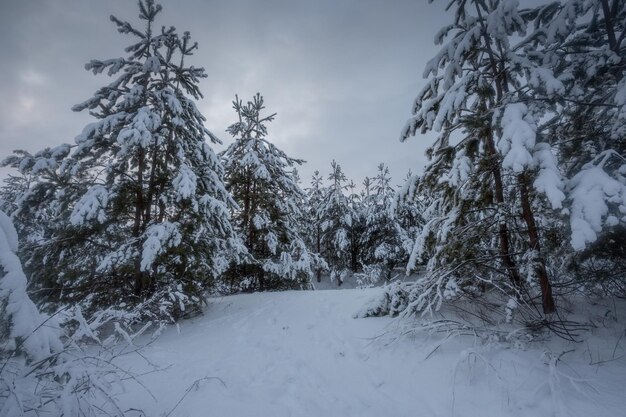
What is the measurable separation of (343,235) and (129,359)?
16.2 m

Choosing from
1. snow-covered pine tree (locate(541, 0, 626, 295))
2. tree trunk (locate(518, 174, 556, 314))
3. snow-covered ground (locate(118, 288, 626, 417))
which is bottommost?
snow-covered ground (locate(118, 288, 626, 417))

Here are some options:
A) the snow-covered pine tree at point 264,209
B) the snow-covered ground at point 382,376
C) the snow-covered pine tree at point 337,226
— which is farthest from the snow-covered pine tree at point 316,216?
the snow-covered ground at point 382,376

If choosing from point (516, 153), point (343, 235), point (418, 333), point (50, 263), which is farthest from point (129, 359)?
point (343, 235)

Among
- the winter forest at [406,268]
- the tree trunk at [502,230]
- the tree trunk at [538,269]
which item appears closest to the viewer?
the winter forest at [406,268]

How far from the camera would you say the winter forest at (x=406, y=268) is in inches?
115

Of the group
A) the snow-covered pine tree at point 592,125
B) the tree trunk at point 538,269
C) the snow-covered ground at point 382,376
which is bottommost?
the snow-covered ground at point 382,376

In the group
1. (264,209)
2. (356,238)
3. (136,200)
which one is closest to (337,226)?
(356,238)

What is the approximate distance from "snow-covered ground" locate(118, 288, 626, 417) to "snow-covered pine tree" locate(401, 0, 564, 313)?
792 mm

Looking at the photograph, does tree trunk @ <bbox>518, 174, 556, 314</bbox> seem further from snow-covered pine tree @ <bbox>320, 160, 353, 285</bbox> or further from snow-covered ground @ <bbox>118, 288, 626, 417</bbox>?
snow-covered pine tree @ <bbox>320, 160, 353, 285</bbox>

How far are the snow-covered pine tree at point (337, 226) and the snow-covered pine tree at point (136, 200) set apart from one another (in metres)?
13.0

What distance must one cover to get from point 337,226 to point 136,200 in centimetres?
1584

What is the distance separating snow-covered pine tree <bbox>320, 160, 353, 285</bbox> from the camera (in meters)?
20.9

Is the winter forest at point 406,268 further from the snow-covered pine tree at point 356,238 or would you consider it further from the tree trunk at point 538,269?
the snow-covered pine tree at point 356,238

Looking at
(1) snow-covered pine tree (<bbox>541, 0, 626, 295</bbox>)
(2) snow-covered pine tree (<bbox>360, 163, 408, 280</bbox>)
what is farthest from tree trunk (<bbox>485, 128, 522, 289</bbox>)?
(2) snow-covered pine tree (<bbox>360, 163, 408, 280</bbox>)
